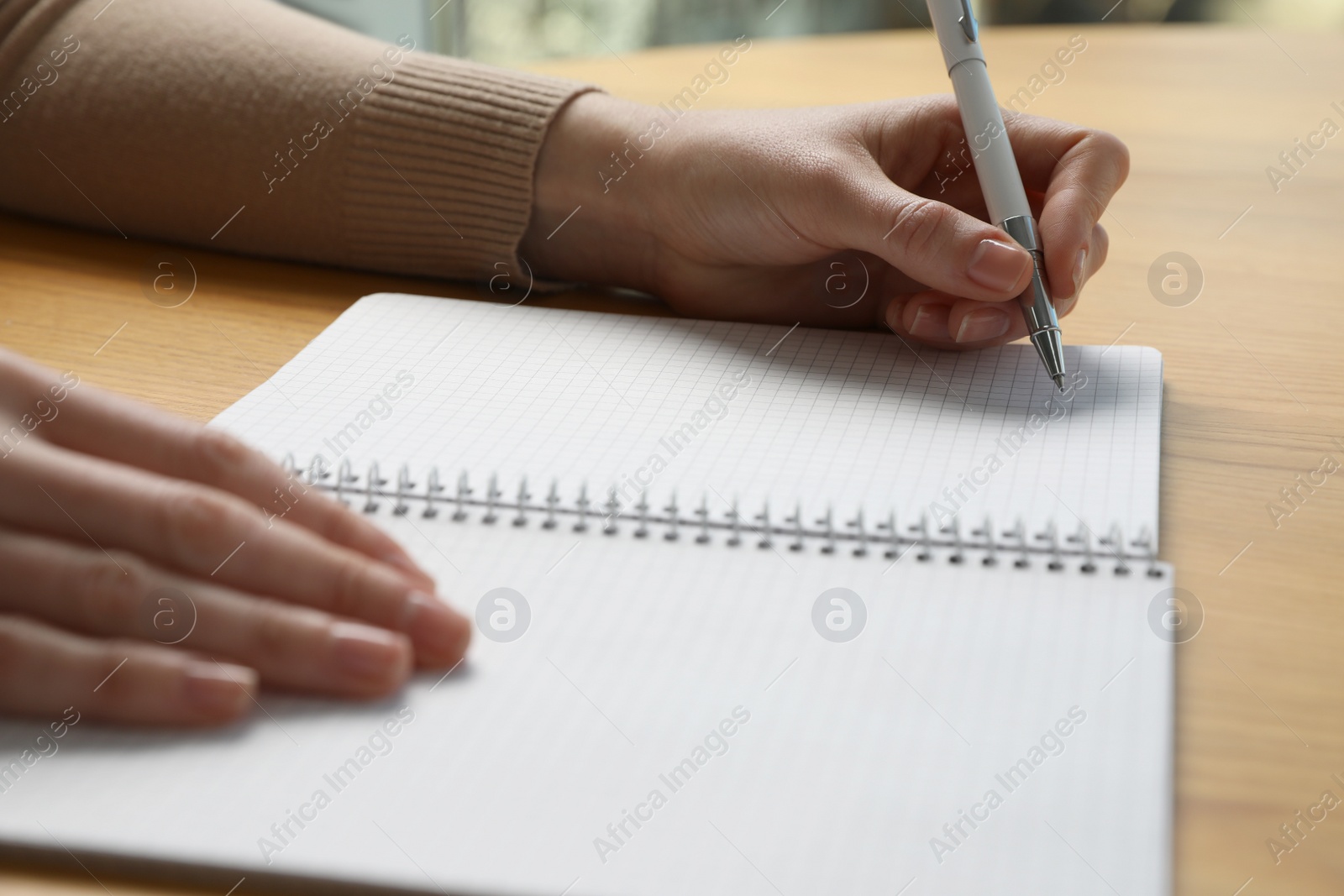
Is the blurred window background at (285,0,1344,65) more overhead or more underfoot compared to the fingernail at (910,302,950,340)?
more underfoot

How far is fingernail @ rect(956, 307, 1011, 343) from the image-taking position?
0.74 meters

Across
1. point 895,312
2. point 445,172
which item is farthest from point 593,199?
point 895,312

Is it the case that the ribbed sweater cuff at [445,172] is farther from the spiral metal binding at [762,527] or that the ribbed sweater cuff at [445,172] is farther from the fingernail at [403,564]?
the fingernail at [403,564]

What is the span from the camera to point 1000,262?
2.26ft

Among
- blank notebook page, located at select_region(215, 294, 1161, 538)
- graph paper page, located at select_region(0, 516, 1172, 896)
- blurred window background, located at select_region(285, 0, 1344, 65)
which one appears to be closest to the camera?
graph paper page, located at select_region(0, 516, 1172, 896)

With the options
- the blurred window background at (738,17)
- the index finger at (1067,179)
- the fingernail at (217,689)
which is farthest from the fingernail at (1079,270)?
the blurred window background at (738,17)

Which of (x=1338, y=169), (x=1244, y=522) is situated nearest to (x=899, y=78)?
(x=1338, y=169)

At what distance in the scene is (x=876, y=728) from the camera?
0.44 meters

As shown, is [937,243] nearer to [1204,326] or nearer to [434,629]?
[1204,326]

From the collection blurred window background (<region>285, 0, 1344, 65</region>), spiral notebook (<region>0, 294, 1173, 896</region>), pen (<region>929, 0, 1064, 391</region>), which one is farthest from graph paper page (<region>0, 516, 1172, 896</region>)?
blurred window background (<region>285, 0, 1344, 65</region>)

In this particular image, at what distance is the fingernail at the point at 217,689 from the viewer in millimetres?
426

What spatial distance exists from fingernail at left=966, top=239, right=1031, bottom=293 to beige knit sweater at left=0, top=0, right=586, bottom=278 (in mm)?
347

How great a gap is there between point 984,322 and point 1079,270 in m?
0.07

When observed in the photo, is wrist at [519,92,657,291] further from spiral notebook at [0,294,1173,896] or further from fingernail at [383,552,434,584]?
fingernail at [383,552,434,584]
